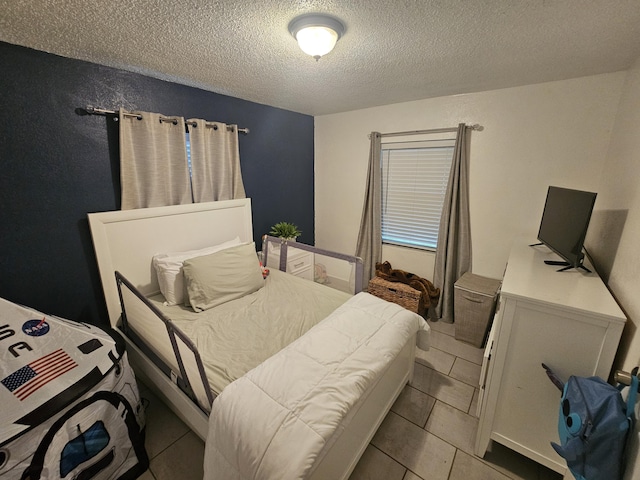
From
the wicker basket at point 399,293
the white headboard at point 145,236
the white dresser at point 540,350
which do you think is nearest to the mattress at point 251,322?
the white headboard at point 145,236

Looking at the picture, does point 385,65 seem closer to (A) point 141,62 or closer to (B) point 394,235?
(A) point 141,62

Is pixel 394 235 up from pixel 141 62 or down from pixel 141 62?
down

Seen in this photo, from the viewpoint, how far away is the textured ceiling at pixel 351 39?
3.90 feet

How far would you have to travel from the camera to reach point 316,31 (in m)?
1.33

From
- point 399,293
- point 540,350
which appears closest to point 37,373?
point 540,350

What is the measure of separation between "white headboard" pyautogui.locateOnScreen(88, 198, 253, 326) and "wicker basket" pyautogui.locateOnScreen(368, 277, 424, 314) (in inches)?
67.3

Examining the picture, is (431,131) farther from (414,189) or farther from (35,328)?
(35,328)

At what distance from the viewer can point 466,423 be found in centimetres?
172

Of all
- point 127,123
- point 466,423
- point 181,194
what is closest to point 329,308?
point 466,423

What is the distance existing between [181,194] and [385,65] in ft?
6.24

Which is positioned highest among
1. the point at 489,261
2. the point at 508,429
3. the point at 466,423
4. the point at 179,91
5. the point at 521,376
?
the point at 179,91

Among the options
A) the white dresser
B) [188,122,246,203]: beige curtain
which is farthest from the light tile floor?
[188,122,246,203]: beige curtain

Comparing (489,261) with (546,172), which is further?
(489,261)

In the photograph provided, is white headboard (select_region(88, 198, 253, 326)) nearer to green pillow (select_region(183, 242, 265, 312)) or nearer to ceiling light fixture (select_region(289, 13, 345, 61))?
green pillow (select_region(183, 242, 265, 312))
